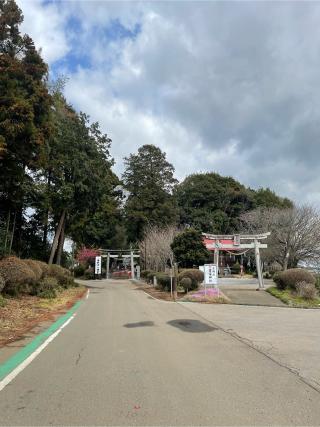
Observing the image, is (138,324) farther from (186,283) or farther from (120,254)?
(120,254)

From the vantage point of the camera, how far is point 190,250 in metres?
37.0

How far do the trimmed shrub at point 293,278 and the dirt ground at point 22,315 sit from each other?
1392cm

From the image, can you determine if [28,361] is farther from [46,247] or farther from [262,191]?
[262,191]

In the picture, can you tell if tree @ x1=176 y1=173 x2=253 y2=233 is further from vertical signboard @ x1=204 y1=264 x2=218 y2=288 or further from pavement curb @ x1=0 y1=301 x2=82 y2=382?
pavement curb @ x1=0 y1=301 x2=82 y2=382

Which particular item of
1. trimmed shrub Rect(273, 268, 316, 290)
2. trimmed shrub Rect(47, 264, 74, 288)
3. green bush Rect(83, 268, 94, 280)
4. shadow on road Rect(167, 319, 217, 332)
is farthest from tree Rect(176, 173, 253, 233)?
shadow on road Rect(167, 319, 217, 332)

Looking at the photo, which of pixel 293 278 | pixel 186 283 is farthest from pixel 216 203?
pixel 293 278

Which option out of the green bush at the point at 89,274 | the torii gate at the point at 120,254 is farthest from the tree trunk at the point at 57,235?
the green bush at the point at 89,274

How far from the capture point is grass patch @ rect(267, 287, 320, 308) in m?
22.0

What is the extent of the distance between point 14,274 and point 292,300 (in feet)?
47.8

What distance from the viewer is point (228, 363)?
24.4 ft

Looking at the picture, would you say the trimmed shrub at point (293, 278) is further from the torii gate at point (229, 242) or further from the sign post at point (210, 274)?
the sign post at point (210, 274)

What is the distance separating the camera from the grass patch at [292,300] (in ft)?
72.2

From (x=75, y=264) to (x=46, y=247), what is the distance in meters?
35.8

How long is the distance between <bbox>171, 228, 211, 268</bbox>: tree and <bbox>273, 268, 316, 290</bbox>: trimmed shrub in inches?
402
